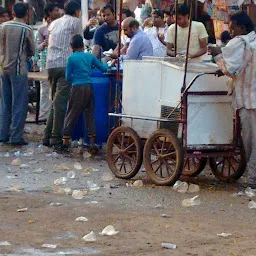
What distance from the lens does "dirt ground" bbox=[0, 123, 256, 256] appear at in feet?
23.0

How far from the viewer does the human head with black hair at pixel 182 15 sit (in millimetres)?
11578

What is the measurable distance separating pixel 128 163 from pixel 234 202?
181 centimetres

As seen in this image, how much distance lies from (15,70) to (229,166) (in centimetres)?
406

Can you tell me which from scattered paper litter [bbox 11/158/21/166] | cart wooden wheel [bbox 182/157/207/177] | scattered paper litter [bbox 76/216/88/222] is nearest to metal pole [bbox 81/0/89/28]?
scattered paper litter [bbox 11/158/21/166]

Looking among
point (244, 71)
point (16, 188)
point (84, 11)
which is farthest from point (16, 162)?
point (84, 11)

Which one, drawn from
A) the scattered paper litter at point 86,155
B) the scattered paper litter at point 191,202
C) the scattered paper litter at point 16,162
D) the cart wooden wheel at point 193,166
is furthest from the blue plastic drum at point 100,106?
the scattered paper litter at point 191,202

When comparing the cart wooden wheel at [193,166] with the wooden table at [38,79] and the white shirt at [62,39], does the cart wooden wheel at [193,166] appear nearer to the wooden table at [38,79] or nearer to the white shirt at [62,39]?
the white shirt at [62,39]

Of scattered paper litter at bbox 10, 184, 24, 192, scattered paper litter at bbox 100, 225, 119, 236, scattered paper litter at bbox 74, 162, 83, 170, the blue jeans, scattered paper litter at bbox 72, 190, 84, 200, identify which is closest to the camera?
scattered paper litter at bbox 100, 225, 119, 236

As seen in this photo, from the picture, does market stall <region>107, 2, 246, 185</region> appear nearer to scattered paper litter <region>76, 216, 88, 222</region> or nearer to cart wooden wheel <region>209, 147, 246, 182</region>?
cart wooden wheel <region>209, 147, 246, 182</region>

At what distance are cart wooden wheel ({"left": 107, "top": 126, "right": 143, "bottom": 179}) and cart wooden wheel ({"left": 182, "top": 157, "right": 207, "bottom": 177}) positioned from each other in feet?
2.00

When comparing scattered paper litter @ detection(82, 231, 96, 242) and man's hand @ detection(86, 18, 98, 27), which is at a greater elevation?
man's hand @ detection(86, 18, 98, 27)

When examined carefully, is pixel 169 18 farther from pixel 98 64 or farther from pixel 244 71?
pixel 244 71

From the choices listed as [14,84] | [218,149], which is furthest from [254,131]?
[14,84]

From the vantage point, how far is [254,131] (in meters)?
9.52
